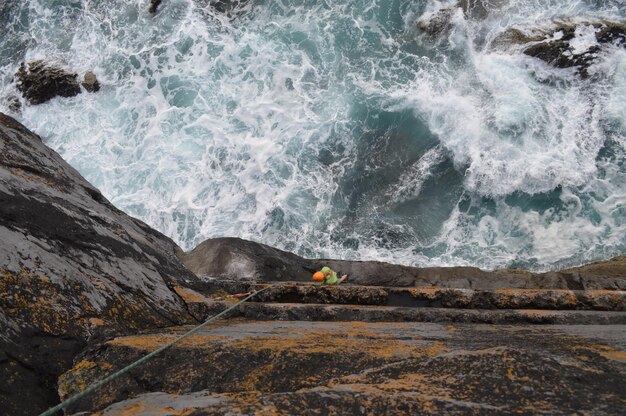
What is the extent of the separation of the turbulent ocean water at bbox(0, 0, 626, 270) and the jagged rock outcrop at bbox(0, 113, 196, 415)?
31.5ft

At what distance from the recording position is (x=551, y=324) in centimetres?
511

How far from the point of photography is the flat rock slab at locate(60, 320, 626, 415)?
2518 millimetres

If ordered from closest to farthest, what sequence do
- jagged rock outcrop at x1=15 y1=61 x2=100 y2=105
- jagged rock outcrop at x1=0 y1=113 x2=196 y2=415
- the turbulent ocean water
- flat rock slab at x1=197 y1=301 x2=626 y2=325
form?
jagged rock outcrop at x1=0 y1=113 x2=196 y2=415
flat rock slab at x1=197 y1=301 x2=626 y2=325
the turbulent ocean water
jagged rock outcrop at x1=15 y1=61 x2=100 y2=105

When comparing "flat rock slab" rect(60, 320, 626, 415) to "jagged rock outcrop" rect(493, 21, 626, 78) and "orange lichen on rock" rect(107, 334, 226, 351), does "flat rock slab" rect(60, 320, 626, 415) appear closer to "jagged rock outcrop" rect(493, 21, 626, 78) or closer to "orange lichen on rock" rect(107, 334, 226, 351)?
"orange lichen on rock" rect(107, 334, 226, 351)

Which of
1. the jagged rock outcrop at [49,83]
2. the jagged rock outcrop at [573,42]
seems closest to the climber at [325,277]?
the jagged rock outcrop at [573,42]

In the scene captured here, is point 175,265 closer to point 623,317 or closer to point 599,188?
point 623,317

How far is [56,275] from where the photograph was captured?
4387mm

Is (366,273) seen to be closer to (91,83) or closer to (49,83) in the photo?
(91,83)

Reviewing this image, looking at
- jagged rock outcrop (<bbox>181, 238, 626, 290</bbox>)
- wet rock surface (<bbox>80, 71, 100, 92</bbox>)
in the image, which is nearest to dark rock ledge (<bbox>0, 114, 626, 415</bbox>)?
jagged rock outcrop (<bbox>181, 238, 626, 290</bbox>)

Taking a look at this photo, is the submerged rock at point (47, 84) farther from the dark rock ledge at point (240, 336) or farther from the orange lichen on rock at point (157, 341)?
the orange lichen on rock at point (157, 341)

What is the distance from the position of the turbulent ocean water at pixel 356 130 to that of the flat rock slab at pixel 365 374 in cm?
1116

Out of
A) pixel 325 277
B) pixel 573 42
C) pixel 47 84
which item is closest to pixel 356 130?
pixel 573 42

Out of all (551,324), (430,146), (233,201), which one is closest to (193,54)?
(233,201)

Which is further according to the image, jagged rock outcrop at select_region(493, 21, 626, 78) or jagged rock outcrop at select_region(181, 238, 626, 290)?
jagged rock outcrop at select_region(493, 21, 626, 78)
